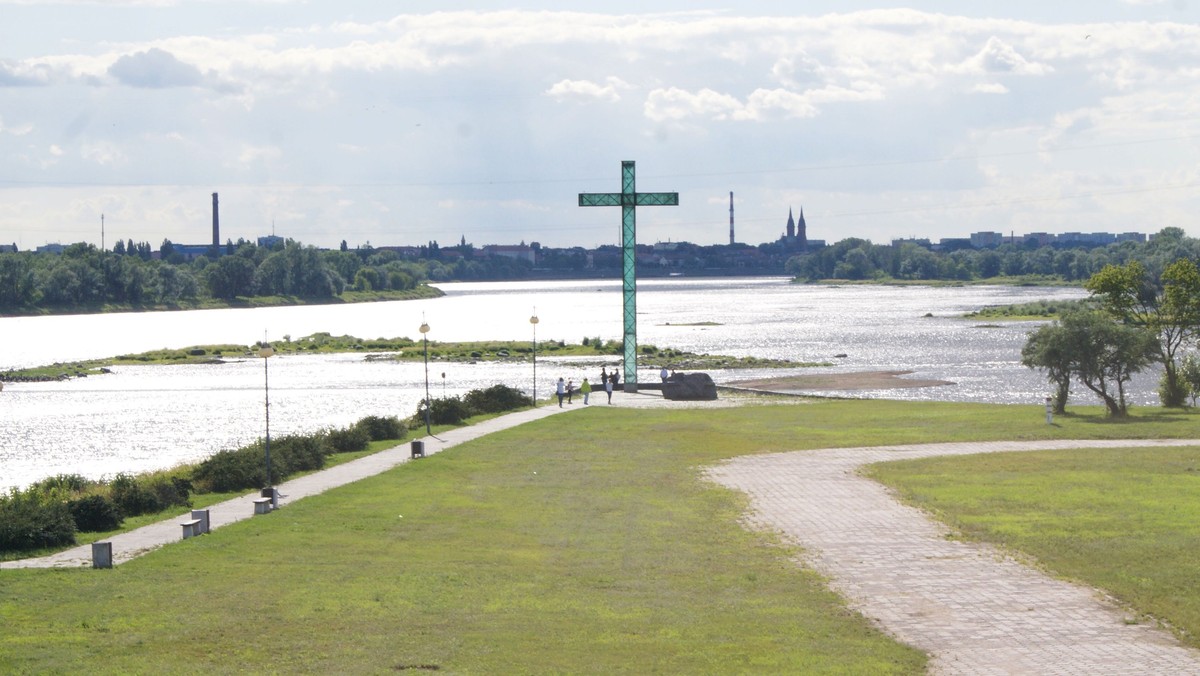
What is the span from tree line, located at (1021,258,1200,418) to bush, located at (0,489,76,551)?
120ft

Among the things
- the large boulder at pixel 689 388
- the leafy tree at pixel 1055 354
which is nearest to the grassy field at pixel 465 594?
the leafy tree at pixel 1055 354

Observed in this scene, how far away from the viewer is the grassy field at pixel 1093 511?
20.8 metres

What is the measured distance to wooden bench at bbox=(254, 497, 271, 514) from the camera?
1077 inches

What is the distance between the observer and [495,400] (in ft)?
181

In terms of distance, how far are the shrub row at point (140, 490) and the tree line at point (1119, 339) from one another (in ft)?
80.8

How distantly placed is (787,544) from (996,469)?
11.8 metres

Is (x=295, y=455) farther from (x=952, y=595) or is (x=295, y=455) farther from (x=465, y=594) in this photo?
(x=952, y=595)

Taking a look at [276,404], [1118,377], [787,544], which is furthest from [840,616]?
[276,404]

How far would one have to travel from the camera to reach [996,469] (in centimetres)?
3450

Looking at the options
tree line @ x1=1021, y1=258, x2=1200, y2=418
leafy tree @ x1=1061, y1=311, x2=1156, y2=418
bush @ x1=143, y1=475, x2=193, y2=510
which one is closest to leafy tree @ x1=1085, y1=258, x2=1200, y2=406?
tree line @ x1=1021, y1=258, x2=1200, y2=418

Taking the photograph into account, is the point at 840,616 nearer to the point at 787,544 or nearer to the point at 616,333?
the point at 787,544

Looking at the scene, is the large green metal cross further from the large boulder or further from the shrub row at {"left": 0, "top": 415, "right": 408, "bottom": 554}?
the shrub row at {"left": 0, "top": 415, "right": 408, "bottom": 554}

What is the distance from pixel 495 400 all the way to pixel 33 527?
3208cm

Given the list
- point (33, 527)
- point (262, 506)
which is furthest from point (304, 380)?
point (33, 527)
